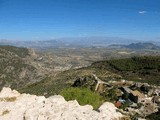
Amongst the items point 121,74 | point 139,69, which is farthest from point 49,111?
point 139,69

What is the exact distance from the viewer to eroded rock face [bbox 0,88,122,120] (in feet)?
72.9

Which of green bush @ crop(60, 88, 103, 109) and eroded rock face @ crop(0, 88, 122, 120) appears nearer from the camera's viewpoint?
eroded rock face @ crop(0, 88, 122, 120)

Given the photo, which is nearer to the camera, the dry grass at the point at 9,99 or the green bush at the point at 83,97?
the dry grass at the point at 9,99

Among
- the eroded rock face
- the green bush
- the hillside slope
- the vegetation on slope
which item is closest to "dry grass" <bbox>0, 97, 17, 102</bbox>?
the eroded rock face

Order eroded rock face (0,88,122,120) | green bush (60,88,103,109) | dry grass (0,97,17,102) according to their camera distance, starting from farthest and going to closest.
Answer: green bush (60,88,103,109) < dry grass (0,97,17,102) < eroded rock face (0,88,122,120)

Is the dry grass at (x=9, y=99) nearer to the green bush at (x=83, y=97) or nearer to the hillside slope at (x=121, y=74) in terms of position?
the green bush at (x=83, y=97)

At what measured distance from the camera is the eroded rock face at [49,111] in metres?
22.2

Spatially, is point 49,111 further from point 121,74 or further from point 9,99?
point 121,74

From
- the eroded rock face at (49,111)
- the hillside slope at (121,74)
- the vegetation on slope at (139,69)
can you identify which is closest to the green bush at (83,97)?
the eroded rock face at (49,111)

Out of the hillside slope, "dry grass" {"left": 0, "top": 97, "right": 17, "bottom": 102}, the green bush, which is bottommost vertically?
the hillside slope

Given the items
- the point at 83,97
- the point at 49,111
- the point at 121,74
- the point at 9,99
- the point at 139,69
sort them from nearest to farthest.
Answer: the point at 49,111 < the point at 9,99 < the point at 83,97 < the point at 121,74 < the point at 139,69

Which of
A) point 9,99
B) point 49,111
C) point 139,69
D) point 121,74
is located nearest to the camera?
point 49,111

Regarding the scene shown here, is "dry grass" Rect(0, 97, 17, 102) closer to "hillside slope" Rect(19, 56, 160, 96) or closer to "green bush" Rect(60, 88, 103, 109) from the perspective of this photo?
"green bush" Rect(60, 88, 103, 109)

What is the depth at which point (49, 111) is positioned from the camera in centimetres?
2323
